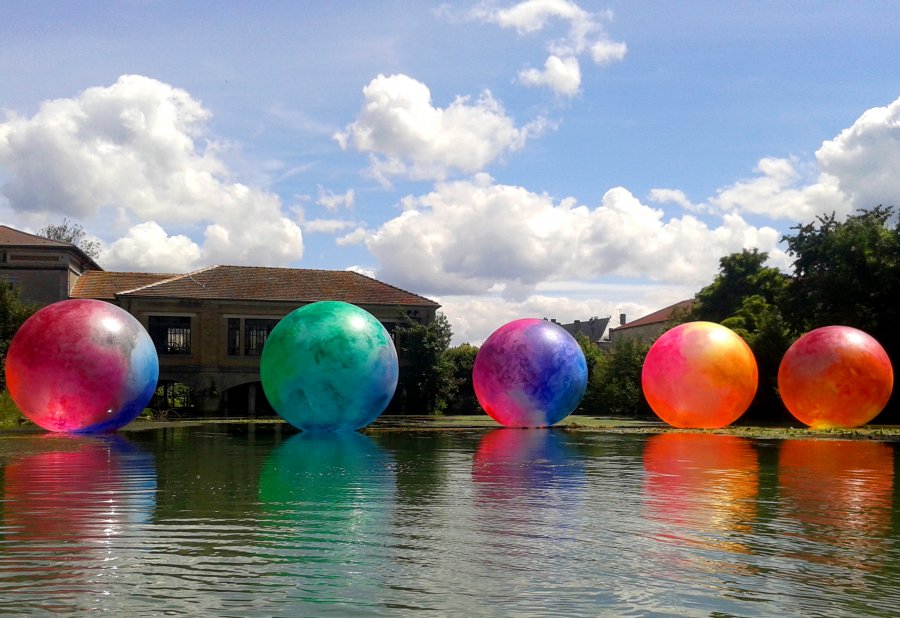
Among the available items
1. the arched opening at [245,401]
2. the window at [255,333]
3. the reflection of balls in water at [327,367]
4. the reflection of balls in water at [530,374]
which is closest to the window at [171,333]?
the window at [255,333]

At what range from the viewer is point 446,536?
7.76 metres

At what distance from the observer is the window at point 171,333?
4431 cm

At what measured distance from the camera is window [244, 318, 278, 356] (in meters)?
45.2

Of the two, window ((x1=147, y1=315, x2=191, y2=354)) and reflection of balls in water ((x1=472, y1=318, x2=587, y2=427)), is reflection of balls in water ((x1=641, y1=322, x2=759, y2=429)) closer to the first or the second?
reflection of balls in water ((x1=472, y1=318, x2=587, y2=427))

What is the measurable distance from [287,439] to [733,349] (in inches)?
453

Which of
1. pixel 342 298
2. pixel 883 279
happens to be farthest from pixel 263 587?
pixel 342 298

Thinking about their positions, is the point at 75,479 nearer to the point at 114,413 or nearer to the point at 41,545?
the point at 41,545

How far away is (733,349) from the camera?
76.3 ft

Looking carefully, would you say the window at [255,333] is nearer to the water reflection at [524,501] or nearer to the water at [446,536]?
the water reflection at [524,501]

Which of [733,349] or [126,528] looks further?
[733,349]

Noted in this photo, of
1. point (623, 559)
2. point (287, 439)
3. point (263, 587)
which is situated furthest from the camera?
point (287, 439)

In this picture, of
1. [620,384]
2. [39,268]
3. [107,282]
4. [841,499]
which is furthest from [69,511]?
[107,282]

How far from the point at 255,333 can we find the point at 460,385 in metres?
10.7

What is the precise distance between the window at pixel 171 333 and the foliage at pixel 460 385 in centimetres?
1284
